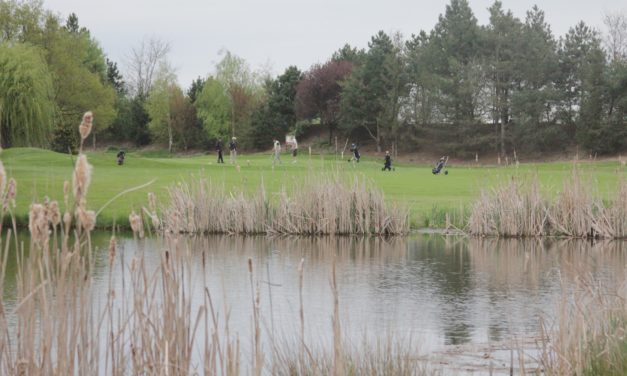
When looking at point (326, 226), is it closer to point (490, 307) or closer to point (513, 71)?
point (490, 307)

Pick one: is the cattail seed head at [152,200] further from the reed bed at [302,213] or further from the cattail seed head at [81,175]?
the reed bed at [302,213]

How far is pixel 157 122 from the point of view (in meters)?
70.9

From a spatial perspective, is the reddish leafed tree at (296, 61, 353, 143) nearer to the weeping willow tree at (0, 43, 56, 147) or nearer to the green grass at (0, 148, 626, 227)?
the weeping willow tree at (0, 43, 56, 147)

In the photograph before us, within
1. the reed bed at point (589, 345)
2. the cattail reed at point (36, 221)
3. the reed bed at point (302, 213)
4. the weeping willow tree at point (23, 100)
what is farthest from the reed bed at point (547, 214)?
the weeping willow tree at point (23, 100)

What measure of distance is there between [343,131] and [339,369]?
59060 millimetres

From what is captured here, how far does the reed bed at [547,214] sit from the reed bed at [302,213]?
64.4 inches

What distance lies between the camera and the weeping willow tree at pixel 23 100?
38656mm

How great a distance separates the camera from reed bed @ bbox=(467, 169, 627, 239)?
17250mm

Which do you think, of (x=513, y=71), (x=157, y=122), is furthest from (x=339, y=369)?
(x=157, y=122)

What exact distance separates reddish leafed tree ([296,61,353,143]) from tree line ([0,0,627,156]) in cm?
9

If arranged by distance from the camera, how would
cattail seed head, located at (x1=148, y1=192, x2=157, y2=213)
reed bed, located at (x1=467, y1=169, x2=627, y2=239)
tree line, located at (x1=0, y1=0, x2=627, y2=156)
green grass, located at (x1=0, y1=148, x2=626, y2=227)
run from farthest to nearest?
tree line, located at (x1=0, y1=0, x2=627, y2=156)
green grass, located at (x1=0, y1=148, x2=626, y2=227)
reed bed, located at (x1=467, y1=169, x2=627, y2=239)
cattail seed head, located at (x1=148, y1=192, x2=157, y2=213)

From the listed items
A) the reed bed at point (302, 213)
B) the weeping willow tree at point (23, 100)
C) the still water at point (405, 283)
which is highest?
the weeping willow tree at point (23, 100)

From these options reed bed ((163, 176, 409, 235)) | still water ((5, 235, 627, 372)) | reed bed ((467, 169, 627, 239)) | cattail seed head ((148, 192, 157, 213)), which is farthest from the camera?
reed bed ((163, 176, 409, 235))

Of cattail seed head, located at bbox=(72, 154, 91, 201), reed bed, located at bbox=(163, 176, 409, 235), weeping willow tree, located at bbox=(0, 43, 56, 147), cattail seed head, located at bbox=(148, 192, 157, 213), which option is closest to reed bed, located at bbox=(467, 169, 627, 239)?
reed bed, located at bbox=(163, 176, 409, 235)
